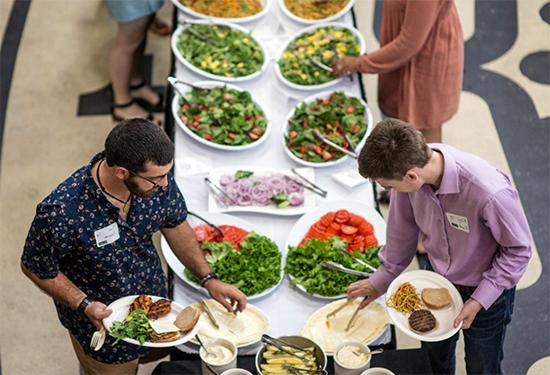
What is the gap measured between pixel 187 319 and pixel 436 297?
0.90m

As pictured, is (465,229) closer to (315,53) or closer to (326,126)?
(326,126)

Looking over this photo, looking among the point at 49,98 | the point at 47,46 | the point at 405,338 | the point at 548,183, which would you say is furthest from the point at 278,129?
the point at 47,46

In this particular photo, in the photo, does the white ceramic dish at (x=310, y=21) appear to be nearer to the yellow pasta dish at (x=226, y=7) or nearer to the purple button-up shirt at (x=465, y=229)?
the yellow pasta dish at (x=226, y=7)

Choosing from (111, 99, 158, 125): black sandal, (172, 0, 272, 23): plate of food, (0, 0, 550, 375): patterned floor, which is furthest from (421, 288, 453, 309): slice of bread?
(111, 99, 158, 125): black sandal

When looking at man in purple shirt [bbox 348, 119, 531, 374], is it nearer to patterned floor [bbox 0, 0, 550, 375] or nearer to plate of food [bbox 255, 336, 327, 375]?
plate of food [bbox 255, 336, 327, 375]

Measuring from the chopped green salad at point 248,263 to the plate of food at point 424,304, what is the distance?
62 centimetres

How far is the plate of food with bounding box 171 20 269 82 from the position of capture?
4410 millimetres

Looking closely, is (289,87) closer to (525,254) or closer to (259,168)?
Result: (259,168)

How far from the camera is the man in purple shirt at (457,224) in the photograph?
2.62 metres

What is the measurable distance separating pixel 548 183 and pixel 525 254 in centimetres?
235

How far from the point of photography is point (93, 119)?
18.1ft

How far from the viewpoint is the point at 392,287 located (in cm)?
300

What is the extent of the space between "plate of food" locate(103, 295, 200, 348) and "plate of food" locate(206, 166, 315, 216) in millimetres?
855

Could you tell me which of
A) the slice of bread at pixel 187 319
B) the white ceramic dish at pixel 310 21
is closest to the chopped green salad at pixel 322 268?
the slice of bread at pixel 187 319
